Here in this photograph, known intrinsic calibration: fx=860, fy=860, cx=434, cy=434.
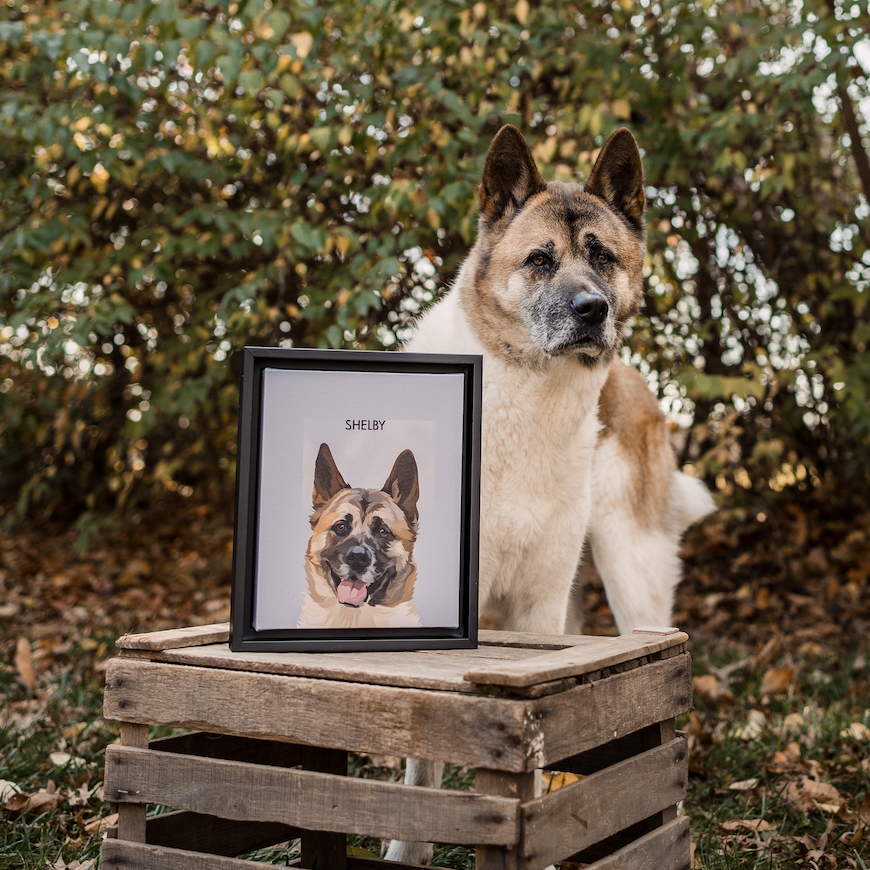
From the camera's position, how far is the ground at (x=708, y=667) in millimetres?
1966

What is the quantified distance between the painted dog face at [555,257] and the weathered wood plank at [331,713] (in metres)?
0.91

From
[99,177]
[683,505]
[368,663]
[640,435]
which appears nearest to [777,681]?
[683,505]

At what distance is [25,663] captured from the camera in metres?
3.19

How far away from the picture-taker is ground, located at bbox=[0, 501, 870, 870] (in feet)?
6.45

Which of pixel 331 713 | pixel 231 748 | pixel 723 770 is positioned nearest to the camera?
pixel 331 713

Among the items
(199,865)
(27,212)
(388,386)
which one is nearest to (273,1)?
(27,212)

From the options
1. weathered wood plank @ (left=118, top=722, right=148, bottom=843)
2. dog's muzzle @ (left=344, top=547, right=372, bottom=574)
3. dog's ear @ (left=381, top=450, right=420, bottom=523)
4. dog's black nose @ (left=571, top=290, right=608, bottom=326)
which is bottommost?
weathered wood plank @ (left=118, top=722, right=148, bottom=843)

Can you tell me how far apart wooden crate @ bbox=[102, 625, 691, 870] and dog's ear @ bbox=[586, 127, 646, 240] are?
1.09 m

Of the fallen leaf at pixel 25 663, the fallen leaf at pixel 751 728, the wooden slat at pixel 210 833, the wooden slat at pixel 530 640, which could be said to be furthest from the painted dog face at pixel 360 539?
the fallen leaf at pixel 25 663

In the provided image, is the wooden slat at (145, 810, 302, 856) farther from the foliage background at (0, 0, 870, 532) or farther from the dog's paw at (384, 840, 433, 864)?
the foliage background at (0, 0, 870, 532)

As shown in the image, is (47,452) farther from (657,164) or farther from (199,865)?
(199,865)

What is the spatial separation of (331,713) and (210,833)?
0.52 meters

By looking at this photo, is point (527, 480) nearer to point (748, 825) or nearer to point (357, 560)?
point (357, 560)

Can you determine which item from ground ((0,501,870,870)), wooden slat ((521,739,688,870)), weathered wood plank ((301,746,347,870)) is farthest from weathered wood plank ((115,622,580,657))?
ground ((0,501,870,870))
